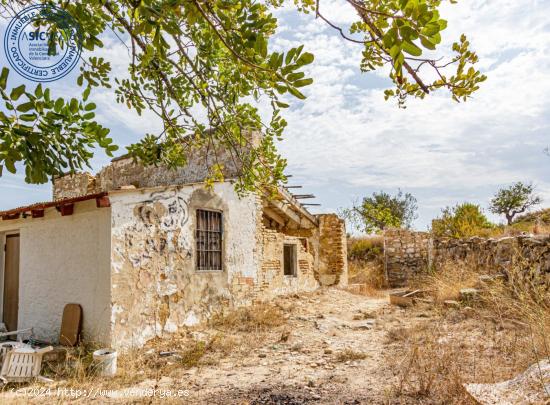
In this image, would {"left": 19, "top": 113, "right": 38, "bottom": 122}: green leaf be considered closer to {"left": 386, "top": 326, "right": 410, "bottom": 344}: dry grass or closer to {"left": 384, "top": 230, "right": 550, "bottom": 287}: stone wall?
{"left": 386, "top": 326, "right": 410, "bottom": 344}: dry grass

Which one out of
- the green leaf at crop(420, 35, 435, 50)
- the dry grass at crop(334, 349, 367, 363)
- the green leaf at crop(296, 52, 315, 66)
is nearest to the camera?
the green leaf at crop(420, 35, 435, 50)

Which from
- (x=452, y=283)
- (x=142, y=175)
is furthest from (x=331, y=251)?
(x=142, y=175)

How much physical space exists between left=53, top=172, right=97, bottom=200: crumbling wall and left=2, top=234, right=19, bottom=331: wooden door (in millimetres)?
5711

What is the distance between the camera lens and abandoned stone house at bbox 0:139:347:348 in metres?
7.02

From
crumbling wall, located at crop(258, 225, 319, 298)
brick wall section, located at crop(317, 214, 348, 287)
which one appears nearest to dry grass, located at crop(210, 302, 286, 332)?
crumbling wall, located at crop(258, 225, 319, 298)

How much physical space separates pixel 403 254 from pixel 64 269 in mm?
13849

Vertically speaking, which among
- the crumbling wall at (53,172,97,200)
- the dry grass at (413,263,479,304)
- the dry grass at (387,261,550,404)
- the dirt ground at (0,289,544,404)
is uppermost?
the crumbling wall at (53,172,97,200)

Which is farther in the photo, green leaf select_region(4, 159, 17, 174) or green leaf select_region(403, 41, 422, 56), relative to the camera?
green leaf select_region(4, 159, 17, 174)

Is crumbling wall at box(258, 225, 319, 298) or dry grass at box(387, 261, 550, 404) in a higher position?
crumbling wall at box(258, 225, 319, 298)

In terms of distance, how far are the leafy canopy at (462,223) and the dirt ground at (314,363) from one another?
8.83 m

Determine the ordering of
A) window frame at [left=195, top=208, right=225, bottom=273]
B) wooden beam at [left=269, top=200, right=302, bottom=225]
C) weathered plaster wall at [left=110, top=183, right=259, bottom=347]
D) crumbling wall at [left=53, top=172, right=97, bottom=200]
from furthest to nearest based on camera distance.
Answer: crumbling wall at [left=53, top=172, right=97, bottom=200], wooden beam at [left=269, top=200, right=302, bottom=225], window frame at [left=195, top=208, right=225, bottom=273], weathered plaster wall at [left=110, top=183, right=259, bottom=347]

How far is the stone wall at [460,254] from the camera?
368 inches

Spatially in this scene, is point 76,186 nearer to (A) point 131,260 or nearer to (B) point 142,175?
(B) point 142,175

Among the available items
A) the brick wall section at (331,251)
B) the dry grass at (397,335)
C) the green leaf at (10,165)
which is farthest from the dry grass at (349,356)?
the brick wall section at (331,251)
